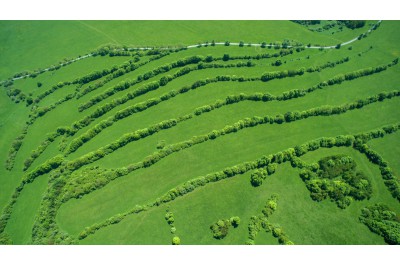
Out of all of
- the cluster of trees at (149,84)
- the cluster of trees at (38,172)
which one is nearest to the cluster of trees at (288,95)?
the cluster of trees at (149,84)

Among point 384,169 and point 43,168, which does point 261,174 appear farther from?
point 43,168

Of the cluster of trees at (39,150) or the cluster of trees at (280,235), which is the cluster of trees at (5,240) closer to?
the cluster of trees at (39,150)

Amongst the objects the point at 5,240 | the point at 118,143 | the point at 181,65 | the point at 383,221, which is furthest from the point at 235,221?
the point at 5,240

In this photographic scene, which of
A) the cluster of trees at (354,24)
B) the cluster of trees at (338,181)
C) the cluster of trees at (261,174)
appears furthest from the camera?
the cluster of trees at (354,24)

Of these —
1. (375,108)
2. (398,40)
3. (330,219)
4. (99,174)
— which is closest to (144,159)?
(99,174)

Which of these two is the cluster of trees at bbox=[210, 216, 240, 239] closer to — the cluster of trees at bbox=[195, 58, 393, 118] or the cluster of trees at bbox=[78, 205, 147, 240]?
the cluster of trees at bbox=[78, 205, 147, 240]

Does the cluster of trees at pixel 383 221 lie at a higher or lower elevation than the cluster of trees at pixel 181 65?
lower

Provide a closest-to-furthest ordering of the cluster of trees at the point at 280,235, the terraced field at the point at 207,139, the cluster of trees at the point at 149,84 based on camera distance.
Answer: the cluster of trees at the point at 280,235, the terraced field at the point at 207,139, the cluster of trees at the point at 149,84

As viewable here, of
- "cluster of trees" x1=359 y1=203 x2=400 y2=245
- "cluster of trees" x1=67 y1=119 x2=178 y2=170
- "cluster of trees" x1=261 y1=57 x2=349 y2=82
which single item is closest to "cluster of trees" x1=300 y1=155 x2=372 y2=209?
"cluster of trees" x1=359 y1=203 x2=400 y2=245

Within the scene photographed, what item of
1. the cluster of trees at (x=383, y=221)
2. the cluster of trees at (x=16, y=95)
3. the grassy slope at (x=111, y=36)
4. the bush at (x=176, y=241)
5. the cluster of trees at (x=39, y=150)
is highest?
the grassy slope at (x=111, y=36)
